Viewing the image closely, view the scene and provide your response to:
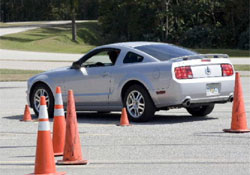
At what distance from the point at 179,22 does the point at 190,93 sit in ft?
192

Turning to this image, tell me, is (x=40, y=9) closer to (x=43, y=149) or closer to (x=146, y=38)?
(x=146, y=38)

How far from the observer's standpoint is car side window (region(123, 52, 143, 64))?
1402cm

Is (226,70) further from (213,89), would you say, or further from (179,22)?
(179,22)

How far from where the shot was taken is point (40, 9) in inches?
4567

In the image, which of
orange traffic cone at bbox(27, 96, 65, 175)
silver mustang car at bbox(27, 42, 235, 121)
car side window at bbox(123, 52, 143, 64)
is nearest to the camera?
orange traffic cone at bbox(27, 96, 65, 175)

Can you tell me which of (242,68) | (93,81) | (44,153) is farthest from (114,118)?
(242,68)

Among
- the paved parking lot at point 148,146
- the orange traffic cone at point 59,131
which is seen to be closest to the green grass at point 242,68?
the paved parking lot at point 148,146

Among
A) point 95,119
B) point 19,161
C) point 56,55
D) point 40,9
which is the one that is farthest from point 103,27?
point 19,161

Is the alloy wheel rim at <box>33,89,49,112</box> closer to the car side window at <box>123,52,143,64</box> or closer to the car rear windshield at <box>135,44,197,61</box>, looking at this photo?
the car side window at <box>123,52,143,64</box>

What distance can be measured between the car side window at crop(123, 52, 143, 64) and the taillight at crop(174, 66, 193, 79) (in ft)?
3.24

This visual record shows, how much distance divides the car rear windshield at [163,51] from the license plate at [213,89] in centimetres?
91

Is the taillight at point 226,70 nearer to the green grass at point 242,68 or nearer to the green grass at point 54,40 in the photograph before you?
the green grass at point 242,68

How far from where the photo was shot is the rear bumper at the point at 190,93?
1316 centimetres

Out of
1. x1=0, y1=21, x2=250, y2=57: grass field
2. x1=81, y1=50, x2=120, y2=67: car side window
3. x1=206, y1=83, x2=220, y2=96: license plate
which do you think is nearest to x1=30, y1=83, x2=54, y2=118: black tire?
x1=81, y1=50, x2=120, y2=67: car side window
